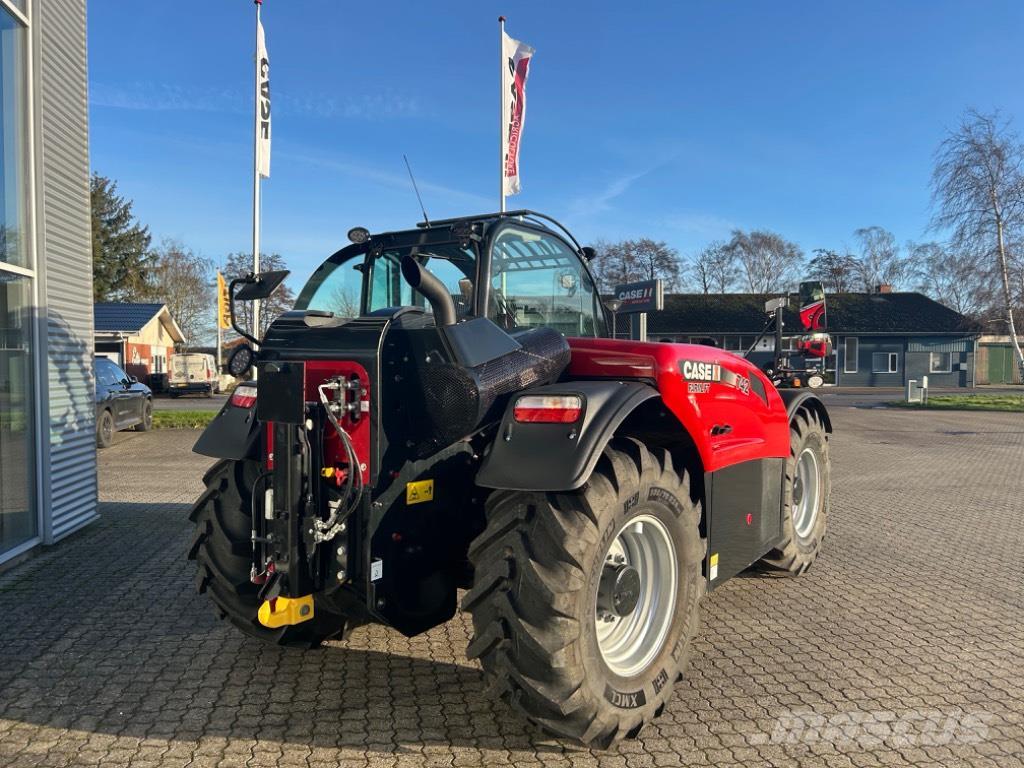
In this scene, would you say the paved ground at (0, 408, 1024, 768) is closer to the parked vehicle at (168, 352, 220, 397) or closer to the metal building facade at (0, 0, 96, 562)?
the metal building facade at (0, 0, 96, 562)

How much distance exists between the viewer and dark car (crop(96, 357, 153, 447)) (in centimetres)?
1412

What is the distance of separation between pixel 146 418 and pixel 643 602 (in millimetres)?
15695

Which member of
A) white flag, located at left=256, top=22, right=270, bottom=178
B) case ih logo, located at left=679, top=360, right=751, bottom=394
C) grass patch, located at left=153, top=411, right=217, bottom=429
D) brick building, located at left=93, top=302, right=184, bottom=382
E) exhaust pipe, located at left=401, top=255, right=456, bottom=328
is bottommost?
grass patch, located at left=153, top=411, right=217, bottom=429

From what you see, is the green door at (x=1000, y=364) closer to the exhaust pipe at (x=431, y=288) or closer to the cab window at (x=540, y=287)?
the cab window at (x=540, y=287)

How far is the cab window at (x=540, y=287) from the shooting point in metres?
3.80

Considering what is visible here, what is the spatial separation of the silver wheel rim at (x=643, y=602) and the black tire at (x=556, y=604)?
0.21 meters

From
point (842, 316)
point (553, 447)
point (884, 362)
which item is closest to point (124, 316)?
point (553, 447)

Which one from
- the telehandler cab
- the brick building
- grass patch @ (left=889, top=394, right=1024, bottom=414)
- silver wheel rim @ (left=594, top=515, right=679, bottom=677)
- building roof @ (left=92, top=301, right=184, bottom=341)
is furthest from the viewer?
building roof @ (left=92, top=301, right=184, bottom=341)

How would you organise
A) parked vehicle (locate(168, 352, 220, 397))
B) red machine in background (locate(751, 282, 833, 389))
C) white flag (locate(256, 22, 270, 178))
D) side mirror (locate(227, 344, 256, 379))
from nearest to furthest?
side mirror (locate(227, 344, 256, 379)) < red machine in background (locate(751, 282, 833, 389)) < white flag (locate(256, 22, 270, 178)) < parked vehicle (locate(168, 352, 220, 397))

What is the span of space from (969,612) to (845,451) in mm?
9849

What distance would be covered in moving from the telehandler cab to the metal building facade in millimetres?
3344

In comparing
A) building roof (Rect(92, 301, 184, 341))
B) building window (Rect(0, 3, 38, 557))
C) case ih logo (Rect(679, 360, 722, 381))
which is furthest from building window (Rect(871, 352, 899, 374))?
building window (Rect(0, 3, 38, 557))

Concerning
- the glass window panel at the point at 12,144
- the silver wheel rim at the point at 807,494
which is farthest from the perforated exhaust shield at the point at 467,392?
the glass window panel at the point at 12,144

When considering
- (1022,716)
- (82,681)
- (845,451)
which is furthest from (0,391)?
(845,451)
